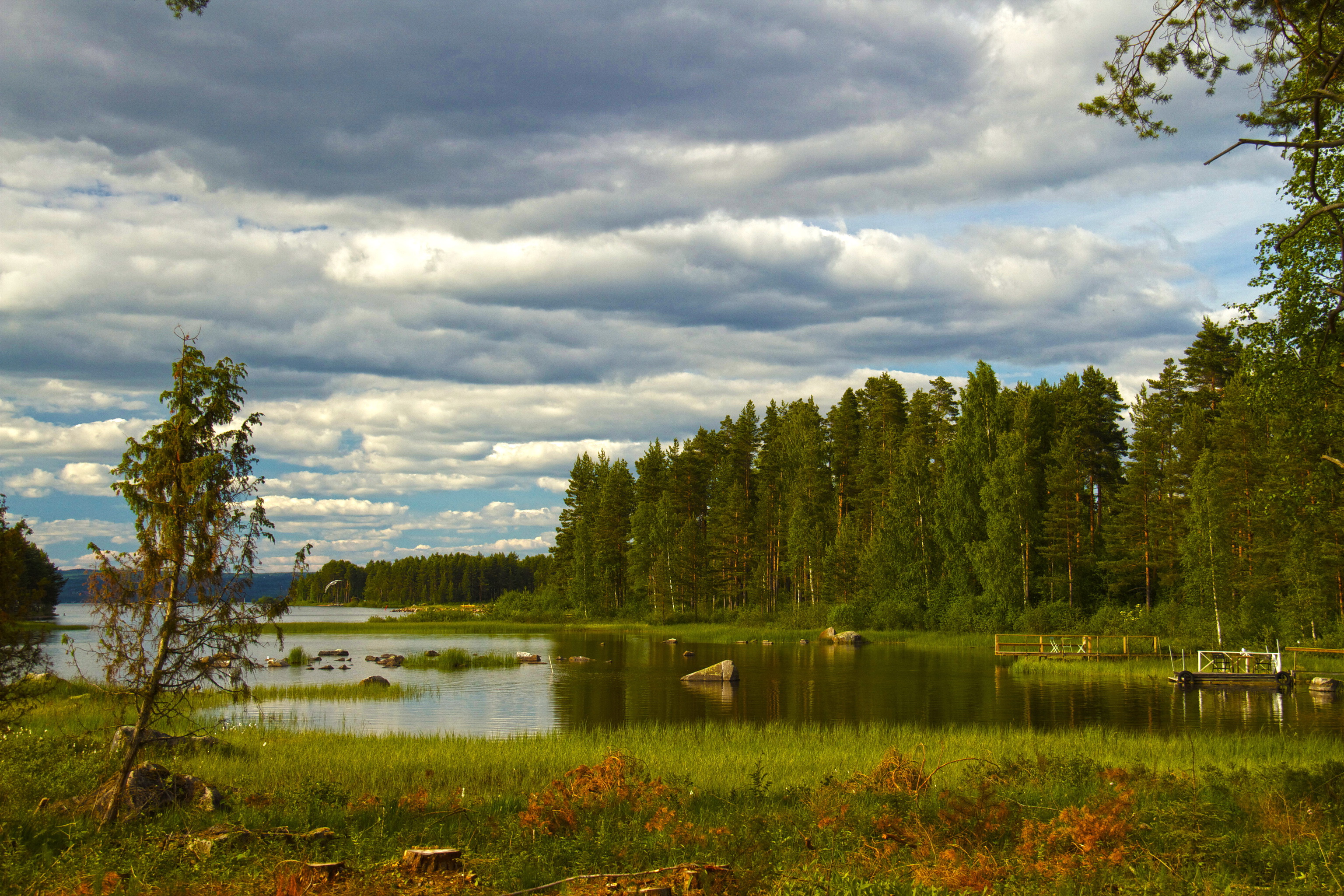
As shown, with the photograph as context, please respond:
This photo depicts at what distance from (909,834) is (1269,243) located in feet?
70.3

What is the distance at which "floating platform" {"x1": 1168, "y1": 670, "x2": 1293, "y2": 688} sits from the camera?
3878 centimetres

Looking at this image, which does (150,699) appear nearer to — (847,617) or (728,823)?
(728,823)

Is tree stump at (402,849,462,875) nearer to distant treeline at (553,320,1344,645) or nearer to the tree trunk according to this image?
the tree trunk

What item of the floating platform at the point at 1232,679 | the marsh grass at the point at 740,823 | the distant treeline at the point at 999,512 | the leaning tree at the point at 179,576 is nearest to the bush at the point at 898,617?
the distant treeline at the point at 999,512

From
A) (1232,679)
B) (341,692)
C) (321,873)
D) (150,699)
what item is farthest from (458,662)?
(321,873)

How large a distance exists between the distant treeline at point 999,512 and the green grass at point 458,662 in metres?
31.8

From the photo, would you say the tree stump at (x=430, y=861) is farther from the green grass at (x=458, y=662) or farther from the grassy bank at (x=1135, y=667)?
the green grass at (x=458, y=662)

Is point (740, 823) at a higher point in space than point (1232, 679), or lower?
higher

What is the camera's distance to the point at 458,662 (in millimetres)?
50906

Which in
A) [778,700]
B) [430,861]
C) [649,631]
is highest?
[430,861]

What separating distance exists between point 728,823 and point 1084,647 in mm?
47536

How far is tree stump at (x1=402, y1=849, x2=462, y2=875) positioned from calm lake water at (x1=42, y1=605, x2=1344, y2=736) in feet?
40.7

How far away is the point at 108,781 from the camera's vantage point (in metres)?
12.4

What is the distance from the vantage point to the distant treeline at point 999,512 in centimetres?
4856
